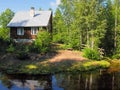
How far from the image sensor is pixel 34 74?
3597 cm

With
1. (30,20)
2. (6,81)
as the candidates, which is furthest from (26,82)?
(30,20)

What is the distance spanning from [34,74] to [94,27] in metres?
23.0

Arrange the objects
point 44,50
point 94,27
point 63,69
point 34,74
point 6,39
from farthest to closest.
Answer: point 94,27 < point 6,39 < point 44,50 < point 63,69 < point 34,74

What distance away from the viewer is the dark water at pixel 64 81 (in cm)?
2792

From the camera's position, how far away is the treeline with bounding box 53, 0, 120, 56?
53.5m

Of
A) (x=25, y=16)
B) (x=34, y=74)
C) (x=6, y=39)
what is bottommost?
(x=34, y=74)

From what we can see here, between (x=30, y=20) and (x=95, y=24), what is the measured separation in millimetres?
13660

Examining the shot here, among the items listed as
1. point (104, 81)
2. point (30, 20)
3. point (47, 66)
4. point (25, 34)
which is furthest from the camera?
point (30, 20)

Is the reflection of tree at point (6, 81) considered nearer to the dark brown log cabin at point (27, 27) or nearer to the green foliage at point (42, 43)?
the green foliage at point (42, 43)

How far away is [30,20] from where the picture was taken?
58.1m

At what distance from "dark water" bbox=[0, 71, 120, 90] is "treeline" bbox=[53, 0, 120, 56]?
17.0 m

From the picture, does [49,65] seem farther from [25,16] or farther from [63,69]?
[25,16]

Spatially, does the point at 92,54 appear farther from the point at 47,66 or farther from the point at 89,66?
the point at 47,66

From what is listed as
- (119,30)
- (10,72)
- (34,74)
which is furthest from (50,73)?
(119,30)
